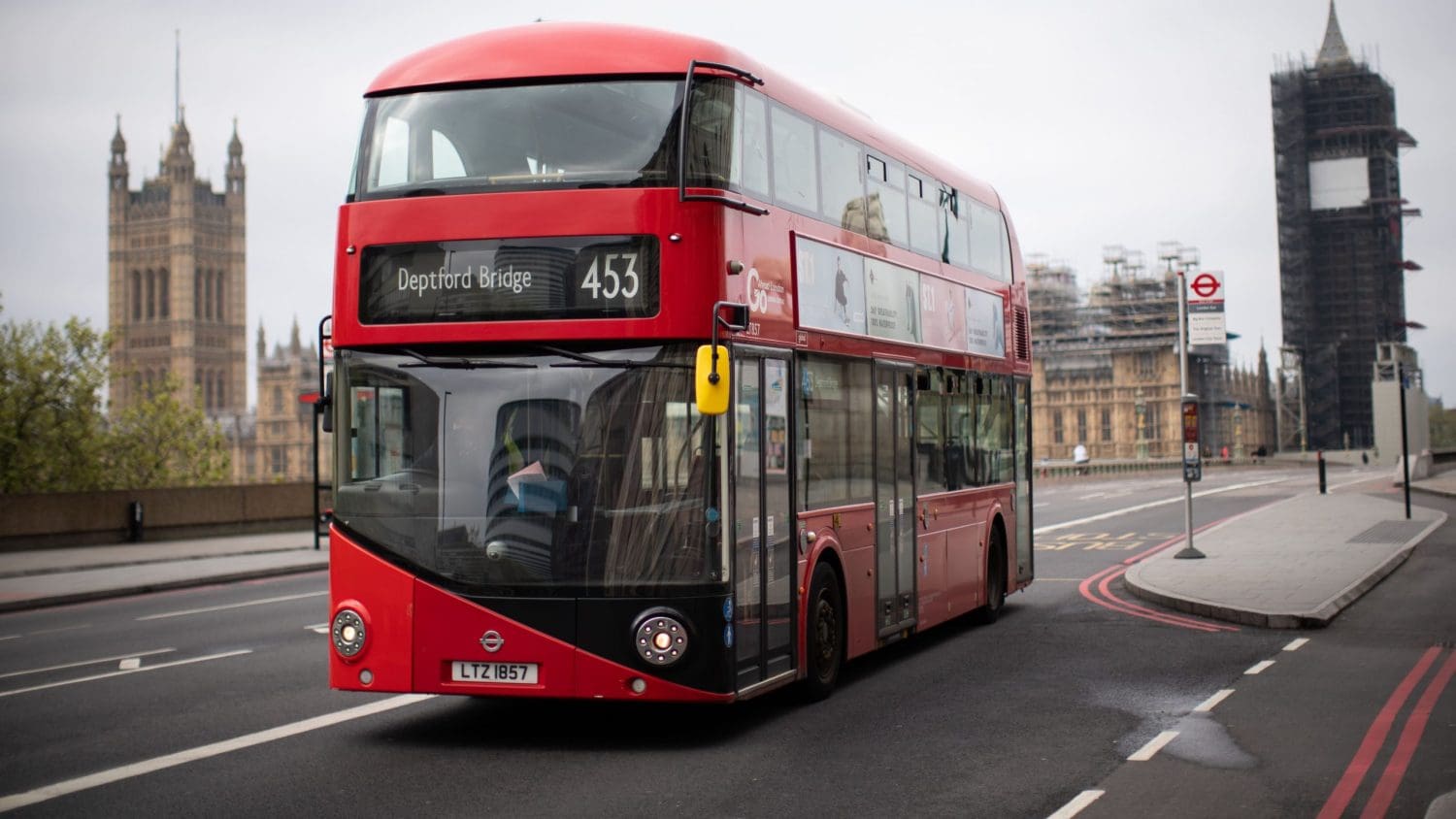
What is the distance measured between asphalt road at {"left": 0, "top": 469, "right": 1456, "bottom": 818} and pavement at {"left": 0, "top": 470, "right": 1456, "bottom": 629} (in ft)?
3.98

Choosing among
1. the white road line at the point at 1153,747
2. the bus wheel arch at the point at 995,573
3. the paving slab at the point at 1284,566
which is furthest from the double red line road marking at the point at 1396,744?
the bus wheel arch at the point at 995,573

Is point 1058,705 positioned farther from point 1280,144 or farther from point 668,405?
point 1280,144

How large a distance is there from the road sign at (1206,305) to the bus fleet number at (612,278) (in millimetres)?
13536

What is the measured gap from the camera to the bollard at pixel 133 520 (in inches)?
1202

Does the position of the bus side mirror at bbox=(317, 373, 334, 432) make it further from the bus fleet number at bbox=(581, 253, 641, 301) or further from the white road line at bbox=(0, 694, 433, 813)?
the white road line at bbox=(0, 694, 433, 813)

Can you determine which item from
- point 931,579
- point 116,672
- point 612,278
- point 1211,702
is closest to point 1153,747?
point 1211,702

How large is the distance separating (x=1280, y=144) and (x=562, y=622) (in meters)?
119

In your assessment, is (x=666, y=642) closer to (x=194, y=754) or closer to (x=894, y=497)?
(x=194, y=754)

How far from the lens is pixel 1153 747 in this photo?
8.98 meters

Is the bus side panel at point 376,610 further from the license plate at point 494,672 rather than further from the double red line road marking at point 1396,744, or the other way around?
the double red line road marking at point 1396,744

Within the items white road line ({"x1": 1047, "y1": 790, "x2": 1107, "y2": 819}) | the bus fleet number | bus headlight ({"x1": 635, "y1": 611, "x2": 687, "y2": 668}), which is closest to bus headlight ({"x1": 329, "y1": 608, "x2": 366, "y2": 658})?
bus headlight ({"x1": 635, "y1": 611, "x2": 687, "y2": 668})

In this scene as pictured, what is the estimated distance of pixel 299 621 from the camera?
16.6 metres

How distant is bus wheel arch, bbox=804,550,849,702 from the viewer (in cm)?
1038

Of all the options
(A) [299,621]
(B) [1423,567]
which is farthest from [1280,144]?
(A) [299,621]
